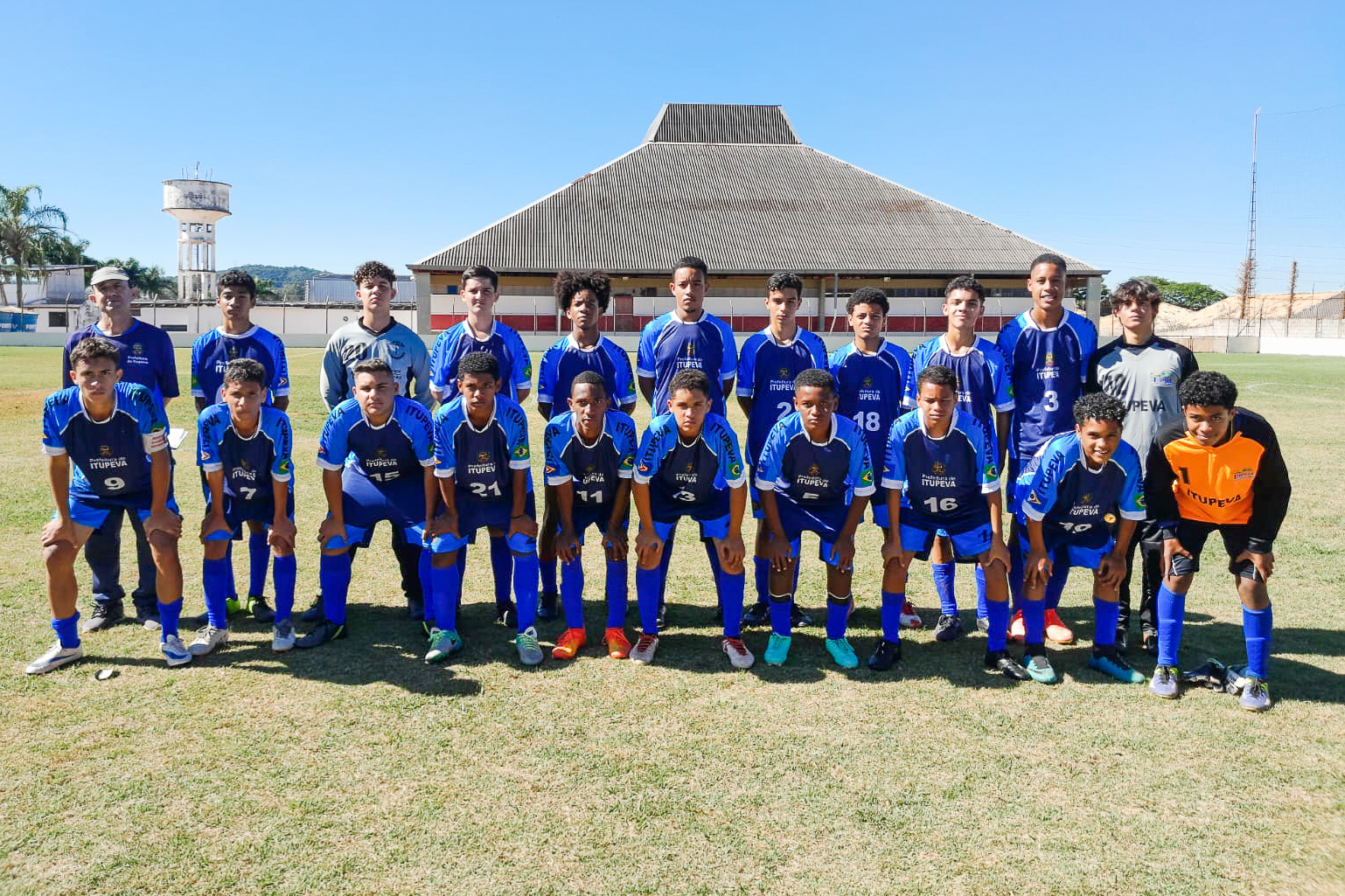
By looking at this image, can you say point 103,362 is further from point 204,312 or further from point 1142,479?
point 204,312

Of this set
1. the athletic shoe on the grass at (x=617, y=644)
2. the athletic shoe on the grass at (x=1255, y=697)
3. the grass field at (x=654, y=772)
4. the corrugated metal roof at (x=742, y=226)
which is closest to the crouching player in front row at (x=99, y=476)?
the grass field at (x=654, y=772)

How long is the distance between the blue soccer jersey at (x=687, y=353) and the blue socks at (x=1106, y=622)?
7.73 ft

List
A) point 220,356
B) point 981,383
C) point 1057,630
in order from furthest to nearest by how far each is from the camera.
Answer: point 220,356 → point 981,383 → point 1057,630

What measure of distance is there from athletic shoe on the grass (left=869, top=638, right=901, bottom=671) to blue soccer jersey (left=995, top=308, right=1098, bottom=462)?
1.59m

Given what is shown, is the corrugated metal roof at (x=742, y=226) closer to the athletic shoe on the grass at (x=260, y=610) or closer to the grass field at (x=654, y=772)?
the athletic shoe on the grass at (x=260, y=610)

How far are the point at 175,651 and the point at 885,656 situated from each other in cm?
358

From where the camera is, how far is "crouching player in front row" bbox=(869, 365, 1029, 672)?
4535 millimetres

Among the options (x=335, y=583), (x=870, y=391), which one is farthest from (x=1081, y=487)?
(x=335, y=583)

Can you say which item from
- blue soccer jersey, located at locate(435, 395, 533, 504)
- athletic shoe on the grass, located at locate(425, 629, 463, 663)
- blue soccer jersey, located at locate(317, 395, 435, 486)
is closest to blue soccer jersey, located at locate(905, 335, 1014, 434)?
blue soccer jersey, located at locate(435, 395, 533, 504)

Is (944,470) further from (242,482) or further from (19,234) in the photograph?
(19,234)

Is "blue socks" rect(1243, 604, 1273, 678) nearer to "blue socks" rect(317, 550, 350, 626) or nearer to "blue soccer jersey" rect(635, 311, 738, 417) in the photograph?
"blue soccer jersey" rect(635, 311, 738, 417)

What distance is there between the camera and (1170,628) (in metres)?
4.27

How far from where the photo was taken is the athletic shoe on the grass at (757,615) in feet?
17.5

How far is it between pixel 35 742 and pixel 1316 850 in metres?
4.71
